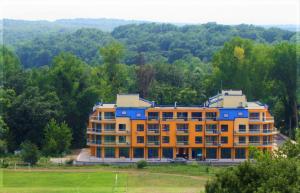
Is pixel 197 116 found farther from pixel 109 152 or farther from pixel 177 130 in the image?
pixel 109 152

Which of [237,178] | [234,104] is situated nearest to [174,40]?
[234,104]

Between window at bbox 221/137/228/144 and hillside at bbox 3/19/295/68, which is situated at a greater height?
hillside at bbox 3/19/295/68

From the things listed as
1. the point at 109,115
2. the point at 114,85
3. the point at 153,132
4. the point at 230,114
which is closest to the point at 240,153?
the point at 230,114

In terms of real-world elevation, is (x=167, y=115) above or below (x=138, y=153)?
above

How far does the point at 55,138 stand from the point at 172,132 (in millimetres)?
9526

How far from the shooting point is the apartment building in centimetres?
5712

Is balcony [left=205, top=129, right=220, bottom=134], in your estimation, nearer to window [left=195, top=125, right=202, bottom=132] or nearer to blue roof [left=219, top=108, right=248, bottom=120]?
window [left=195, top=125, right=202, bottom=132]

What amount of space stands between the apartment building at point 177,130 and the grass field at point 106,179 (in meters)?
4.32

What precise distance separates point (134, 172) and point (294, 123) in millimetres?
23763

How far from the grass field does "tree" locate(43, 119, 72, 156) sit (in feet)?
21.1

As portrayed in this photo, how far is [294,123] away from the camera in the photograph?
226 ft

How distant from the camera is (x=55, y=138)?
2288 inches

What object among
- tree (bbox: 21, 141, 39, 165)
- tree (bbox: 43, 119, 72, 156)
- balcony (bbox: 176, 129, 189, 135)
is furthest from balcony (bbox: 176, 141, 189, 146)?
tree (bbox: 21, 141, 39, 165)

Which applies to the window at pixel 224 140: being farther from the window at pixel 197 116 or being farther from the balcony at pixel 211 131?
the window at pixel 197 116
